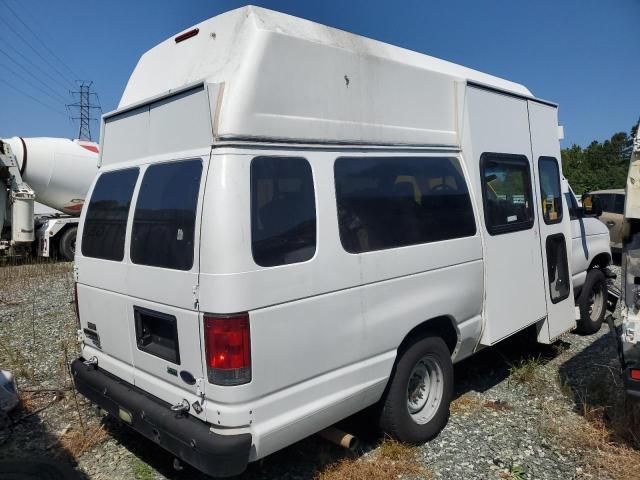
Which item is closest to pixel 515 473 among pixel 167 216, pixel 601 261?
pixel 167 216

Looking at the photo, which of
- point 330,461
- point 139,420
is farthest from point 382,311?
point 139,420

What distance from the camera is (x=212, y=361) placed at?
→ 2.82 meters

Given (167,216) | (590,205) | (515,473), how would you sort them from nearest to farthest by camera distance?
(167,216) → (515,473) → (590,205)

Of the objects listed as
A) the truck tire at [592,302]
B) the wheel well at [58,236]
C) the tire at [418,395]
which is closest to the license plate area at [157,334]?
the tire at [418,395]

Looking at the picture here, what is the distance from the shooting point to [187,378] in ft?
9.89

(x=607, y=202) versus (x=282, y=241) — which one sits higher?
(x=607, y=202)

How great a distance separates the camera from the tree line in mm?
27731

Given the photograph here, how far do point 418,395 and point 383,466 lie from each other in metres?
0.69

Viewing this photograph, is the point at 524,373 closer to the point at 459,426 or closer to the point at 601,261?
the point at 459,426

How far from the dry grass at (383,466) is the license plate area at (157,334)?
1.39m

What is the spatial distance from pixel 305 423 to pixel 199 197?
1.50m

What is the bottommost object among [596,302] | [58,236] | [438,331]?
[596,302]

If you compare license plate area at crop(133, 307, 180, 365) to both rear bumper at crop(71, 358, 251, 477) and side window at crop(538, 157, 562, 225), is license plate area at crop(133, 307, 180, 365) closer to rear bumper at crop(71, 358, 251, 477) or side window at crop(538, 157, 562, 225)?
rear bumper at crop(71, 358, 251, 477)

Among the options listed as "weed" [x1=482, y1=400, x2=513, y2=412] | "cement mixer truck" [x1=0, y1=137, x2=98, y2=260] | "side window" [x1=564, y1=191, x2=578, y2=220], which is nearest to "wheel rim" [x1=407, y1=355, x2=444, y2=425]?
"weed" [x1=482, y1=400, x2=513, y2=412]
